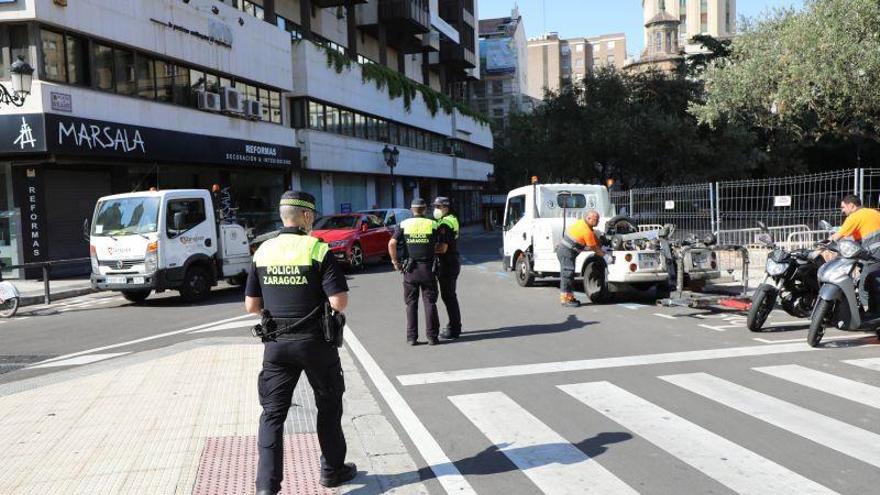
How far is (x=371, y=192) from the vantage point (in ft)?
130

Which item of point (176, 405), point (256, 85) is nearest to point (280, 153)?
point (256, 85)

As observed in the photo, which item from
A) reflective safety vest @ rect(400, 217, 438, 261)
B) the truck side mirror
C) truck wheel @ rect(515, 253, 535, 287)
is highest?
the truck side mirror

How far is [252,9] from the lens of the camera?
29359 millimetres

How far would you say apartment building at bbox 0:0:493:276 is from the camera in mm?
18484

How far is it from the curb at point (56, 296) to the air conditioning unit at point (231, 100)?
1056cm

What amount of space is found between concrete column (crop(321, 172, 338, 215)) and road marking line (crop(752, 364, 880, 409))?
28.1 metres

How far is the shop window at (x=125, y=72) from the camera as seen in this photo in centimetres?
2114

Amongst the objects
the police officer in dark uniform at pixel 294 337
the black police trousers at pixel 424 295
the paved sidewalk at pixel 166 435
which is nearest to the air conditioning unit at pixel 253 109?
the black police trousers at pixel 424 295

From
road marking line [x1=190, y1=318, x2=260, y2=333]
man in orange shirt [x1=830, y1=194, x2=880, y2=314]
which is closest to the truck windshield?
road marking line [x1=190, y1=318, x2=260, y2=333]

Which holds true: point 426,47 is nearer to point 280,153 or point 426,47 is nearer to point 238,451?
point 280,153

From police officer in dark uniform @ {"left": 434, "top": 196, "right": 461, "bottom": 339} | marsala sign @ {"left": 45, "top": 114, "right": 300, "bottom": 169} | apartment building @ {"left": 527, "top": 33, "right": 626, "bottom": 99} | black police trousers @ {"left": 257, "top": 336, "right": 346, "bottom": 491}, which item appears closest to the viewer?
black police trousers @ {"left": 257, "top": 336, "right": 346, "bottom": 491}

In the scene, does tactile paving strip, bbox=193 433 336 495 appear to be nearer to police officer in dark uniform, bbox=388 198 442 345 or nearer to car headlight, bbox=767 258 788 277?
police officer in dark uniform, bbox=388 198 442 345

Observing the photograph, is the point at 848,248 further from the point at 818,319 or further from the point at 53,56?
the point at 53,56

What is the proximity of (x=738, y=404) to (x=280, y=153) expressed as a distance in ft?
83.1
